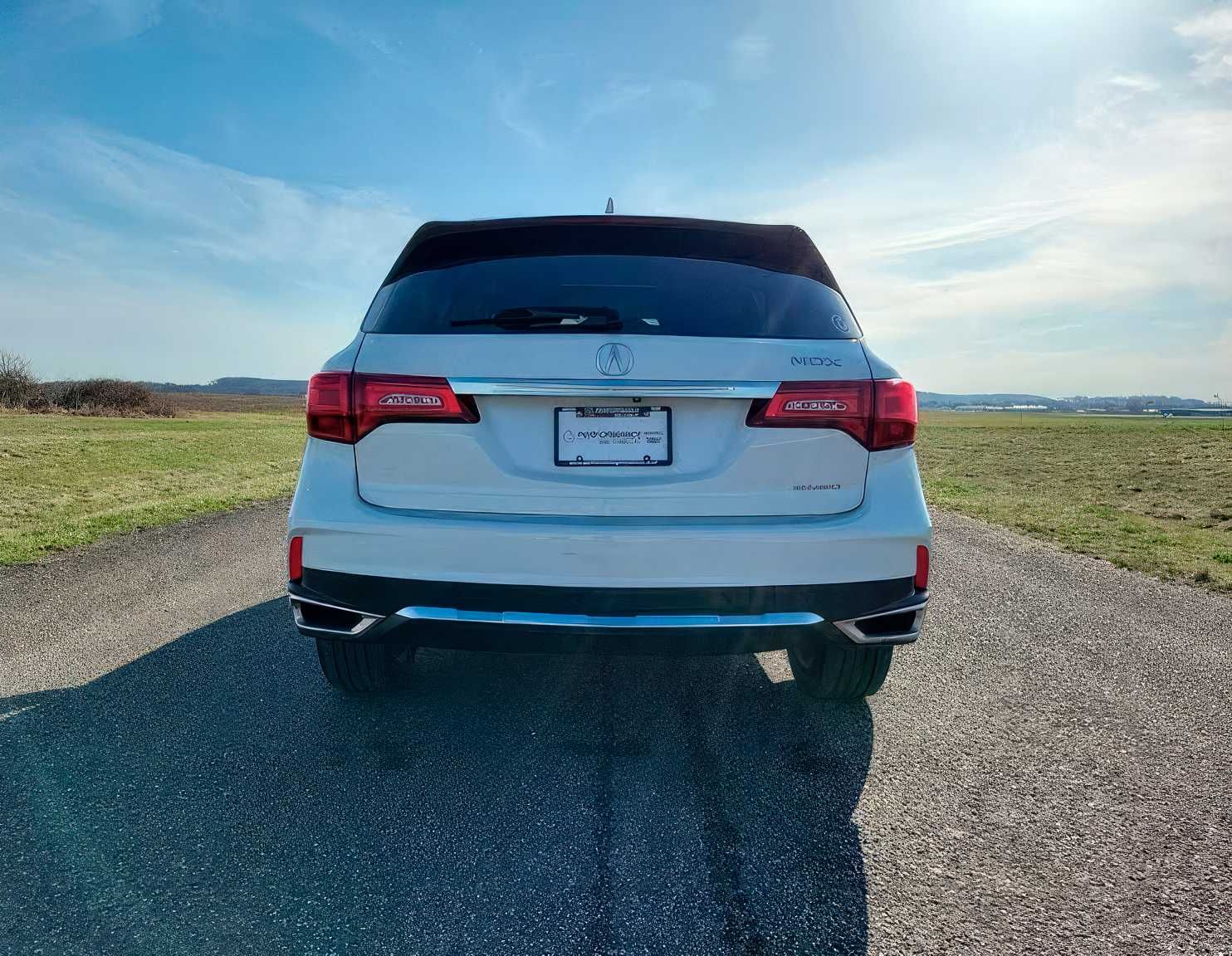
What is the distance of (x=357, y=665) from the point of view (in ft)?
9.71

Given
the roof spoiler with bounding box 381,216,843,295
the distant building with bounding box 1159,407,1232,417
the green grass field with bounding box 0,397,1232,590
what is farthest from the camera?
the distant building with bounding box 1159,407,1232,417

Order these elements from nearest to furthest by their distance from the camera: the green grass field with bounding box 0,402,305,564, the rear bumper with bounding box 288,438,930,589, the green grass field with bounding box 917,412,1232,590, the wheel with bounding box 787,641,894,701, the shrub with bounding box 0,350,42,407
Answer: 1. the rear bumper with bounding box 288,438,930,589
2. the wheel with bounding box 787,641,894,701
3. the green grass field with bounding box 917,412,1232,590
4. the green grass field with bounding box 0,402,305,564
5. the shrub with bounding box 0,350,42,407

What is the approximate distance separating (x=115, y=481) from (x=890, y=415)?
512 inches

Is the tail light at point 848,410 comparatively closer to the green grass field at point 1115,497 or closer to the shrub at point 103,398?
the green grass field at point 1115,497

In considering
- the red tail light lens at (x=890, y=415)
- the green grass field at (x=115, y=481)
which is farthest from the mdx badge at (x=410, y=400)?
the green grass field at (x=115, y=481)

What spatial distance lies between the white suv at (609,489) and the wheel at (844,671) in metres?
0.46

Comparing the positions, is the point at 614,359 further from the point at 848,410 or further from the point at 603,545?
Answer: the point at 848,410

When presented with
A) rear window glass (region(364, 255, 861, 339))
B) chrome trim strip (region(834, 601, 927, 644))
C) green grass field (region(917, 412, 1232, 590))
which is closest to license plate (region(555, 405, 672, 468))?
rear window glass (region(364, 255, 861, 339))

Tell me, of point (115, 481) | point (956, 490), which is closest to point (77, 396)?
point (115, 481)

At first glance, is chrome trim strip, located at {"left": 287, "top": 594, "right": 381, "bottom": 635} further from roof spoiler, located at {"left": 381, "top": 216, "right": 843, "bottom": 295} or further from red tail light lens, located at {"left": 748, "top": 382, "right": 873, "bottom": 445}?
red tail light lens, located at {"left": 748, "top": 382, "right": 873, "bottom": 445}

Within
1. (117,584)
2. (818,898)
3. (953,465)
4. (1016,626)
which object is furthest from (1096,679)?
(953,465)

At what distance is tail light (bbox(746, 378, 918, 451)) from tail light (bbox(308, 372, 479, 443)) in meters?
0.95

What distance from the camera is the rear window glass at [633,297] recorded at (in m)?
2.39

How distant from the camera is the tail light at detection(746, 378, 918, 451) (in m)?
2.28
